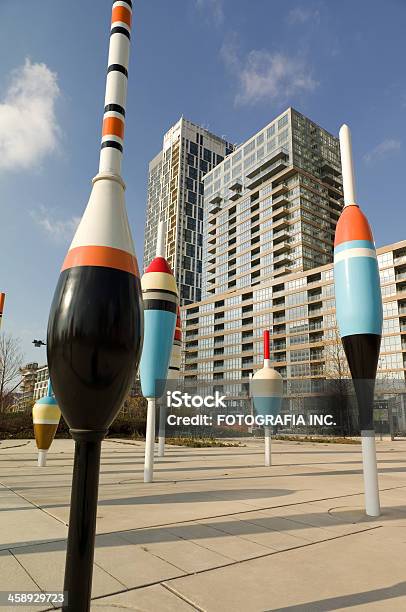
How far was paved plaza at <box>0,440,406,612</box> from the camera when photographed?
262cm

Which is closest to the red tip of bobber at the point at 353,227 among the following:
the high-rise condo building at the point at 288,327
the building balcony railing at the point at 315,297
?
the high-rise condo building at the point at 288,327

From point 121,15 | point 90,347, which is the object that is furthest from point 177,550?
point 121,15

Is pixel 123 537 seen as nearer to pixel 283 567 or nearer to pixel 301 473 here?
pixel 283 567

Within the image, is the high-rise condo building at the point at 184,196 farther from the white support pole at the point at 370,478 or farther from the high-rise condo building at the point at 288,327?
the white support pole at the point at 370,478

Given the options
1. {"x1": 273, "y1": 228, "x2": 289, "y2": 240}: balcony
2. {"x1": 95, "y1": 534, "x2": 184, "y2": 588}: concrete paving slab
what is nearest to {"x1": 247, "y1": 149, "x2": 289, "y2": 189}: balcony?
{"x1": 273, "y1": 228, "x2": 289, "y2": 240}: balcony

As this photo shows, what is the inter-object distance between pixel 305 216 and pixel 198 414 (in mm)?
49450

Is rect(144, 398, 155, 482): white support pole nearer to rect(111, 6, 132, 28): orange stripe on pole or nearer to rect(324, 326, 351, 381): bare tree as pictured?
rect(111, 6, 132, 28): orange stripe on pole

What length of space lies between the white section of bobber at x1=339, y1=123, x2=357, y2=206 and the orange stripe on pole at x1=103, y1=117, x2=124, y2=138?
3.98m

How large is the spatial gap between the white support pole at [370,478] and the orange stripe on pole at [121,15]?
501 cm

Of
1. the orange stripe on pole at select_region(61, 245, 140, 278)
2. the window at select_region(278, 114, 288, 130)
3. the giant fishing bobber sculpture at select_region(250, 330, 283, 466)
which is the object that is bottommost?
the giant fishing bobber sculpture at select_region(250, 330, 283, 466)

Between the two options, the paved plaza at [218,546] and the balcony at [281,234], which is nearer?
the paved plaza at [218,546]

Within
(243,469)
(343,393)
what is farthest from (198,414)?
(243,469)

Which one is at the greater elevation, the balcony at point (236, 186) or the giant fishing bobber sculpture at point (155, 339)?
the balcony at point (236, 186)

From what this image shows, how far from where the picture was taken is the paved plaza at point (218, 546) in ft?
8.58
